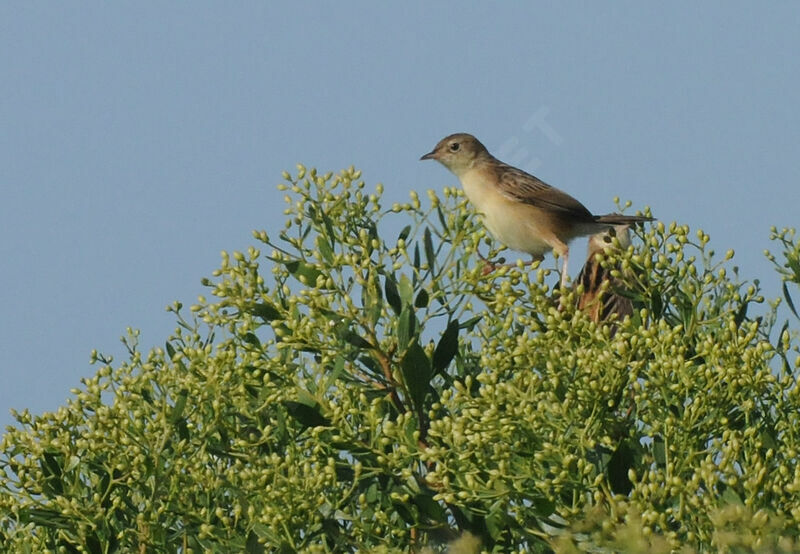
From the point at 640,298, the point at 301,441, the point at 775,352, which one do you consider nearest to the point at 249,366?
the point at 301,441

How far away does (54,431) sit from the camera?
7.74 m

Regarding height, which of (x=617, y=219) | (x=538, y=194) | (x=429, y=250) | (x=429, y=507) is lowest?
(x=429, y=507)

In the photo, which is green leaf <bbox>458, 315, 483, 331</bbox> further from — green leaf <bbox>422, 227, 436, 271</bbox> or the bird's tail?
the bird's tail

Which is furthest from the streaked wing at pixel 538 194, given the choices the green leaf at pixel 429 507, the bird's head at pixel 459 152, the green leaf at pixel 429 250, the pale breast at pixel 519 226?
the green leaf at pixel 429 507

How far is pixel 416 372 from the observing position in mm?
6816

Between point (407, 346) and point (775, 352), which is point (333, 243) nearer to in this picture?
point (407, 346)

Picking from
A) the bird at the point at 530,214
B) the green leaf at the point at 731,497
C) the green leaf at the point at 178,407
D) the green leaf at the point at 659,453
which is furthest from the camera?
the bird at the point at 530,214

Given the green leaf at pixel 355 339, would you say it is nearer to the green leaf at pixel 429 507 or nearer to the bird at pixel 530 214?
the green leaf at pixel 429 507

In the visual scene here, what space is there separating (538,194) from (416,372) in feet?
18.7

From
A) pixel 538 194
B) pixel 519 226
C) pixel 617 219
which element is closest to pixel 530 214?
pixel 519 226

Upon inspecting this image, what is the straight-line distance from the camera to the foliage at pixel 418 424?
6.30 meters

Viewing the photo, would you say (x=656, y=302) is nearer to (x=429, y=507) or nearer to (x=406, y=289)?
(x=406, y=289)

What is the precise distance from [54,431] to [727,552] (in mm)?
4020

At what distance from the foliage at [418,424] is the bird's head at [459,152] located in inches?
209
